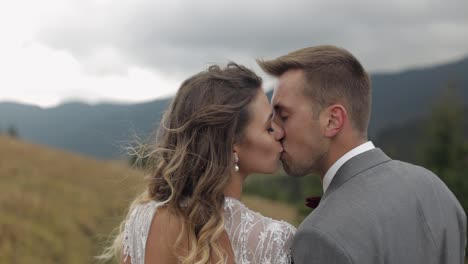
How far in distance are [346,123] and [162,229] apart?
1054 millimetres

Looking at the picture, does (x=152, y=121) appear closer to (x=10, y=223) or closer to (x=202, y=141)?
(x=202, y=141)

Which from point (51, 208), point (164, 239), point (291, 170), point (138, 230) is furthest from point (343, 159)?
point (51, 208)

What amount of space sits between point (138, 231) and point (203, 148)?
21.4 inches

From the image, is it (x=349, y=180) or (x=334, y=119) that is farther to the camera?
(x=334, y=119)

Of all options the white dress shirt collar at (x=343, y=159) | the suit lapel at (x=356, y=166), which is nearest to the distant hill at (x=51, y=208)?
the white dress shirt collar at (x=343, y=159)

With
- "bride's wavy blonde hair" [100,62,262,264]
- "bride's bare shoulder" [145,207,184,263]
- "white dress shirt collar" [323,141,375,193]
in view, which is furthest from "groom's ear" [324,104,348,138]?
"bride's bare shoulder" [145,207,184,263]

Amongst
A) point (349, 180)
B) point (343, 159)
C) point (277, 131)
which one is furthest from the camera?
point (277, 131)

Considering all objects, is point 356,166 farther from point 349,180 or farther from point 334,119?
point 334,119

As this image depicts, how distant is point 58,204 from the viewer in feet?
55.1

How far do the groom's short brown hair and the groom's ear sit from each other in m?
0.03

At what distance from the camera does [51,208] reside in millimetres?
15828

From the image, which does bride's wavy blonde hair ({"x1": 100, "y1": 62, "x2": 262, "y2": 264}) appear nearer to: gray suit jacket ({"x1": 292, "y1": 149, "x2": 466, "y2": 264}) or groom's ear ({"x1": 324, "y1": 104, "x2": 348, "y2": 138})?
groom's ear ({"x1": 324, "y1": 104, "x2": 348, "y2": 138})

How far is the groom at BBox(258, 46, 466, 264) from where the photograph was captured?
7.70ft

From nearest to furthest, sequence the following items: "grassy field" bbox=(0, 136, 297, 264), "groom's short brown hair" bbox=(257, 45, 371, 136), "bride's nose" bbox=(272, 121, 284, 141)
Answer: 1. "groom's short brown hair" bbox=(257, 45, 371, 136)
2. "bride's nose" bbox=(272, 121, 284, 141)
3. "grassy field" bbox=(0, 136, 297, 264)
